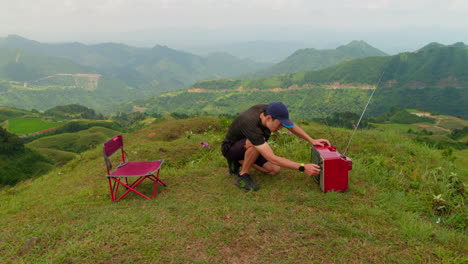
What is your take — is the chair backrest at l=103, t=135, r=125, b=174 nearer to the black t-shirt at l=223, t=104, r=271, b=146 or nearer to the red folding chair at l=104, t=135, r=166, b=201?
the red folding chair at l=104, t=135, r=166, b=201

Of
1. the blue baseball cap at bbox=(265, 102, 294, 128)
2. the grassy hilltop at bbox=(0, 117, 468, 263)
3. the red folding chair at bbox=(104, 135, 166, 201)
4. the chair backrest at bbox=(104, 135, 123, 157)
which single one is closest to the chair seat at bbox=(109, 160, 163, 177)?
the red folding chair at bbox=(104, 135, 166, 201)

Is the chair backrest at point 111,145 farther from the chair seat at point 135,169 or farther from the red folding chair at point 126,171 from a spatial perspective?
the chair seat at point 135,169

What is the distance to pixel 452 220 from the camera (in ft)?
13.1

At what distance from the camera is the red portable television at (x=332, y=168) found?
14.1ft

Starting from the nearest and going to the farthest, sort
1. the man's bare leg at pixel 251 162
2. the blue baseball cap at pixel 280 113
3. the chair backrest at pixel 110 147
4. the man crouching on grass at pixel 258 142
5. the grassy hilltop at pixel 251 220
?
the grassy hilltop at pixel 251 220
the man crouching on grass at pixel 258 142
the blue baseball cap at pixel 280 113
the chair backrest at pixel 110 147
the man's bare leg at pixel 251 162

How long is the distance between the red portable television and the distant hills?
4052 inches

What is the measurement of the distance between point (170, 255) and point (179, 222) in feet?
2.50

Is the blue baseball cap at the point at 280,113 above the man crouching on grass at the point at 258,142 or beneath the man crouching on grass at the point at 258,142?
above

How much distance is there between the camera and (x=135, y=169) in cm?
500

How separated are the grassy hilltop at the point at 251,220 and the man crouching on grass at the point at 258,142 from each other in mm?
300

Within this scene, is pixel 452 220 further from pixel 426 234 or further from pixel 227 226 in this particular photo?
pixel 227 226

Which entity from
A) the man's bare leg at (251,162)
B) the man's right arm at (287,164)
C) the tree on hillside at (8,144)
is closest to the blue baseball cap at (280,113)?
the man's right arm at (287,164)

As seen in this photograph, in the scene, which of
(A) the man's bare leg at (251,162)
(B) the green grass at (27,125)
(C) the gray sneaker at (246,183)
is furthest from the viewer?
(B) the green grass at (27,125)

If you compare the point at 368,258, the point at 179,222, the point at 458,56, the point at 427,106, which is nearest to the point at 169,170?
the point at 179,222
